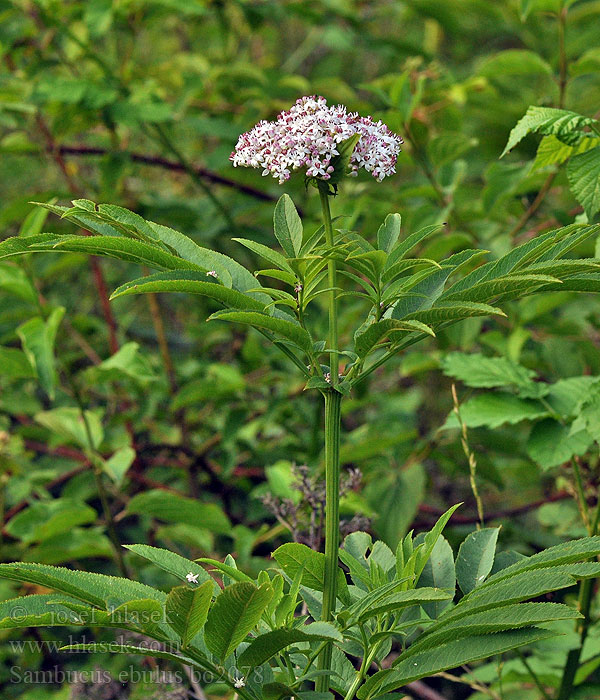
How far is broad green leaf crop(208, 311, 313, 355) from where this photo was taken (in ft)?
1.91

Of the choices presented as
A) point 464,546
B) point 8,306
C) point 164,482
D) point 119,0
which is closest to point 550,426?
point 464,546

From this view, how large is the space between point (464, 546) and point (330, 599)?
15 cm

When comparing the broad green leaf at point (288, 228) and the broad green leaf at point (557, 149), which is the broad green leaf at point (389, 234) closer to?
the broad green leaf at point (288, 228)

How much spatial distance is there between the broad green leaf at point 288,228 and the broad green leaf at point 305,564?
9.5 inches

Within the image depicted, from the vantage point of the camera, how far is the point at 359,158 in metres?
0.66

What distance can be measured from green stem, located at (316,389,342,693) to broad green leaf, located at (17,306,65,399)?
0.79 m

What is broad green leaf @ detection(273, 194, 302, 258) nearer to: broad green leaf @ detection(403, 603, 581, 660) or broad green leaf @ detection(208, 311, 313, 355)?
broad green leaf @ detection(208, 311, 313, 355)

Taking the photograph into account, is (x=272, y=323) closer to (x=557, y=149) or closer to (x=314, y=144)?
(x=314, y=144)

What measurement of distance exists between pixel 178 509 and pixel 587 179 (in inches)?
31.2

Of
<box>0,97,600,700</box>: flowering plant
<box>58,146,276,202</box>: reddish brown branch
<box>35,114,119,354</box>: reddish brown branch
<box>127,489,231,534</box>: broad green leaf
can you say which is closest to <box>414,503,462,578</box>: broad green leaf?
<box>0,97,600,700</box>: flowering plant

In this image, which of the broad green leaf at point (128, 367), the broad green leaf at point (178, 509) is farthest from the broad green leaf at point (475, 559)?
the broad green leaf at point (128, 367)

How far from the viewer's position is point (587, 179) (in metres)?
0.92

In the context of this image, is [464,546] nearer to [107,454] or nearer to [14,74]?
[107,454]

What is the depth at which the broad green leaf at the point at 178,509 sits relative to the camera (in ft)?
4.27
